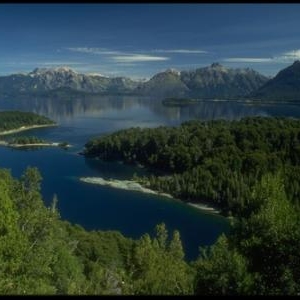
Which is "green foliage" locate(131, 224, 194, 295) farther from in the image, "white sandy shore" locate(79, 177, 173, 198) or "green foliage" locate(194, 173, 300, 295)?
"white sandy shore" locate(79, 177, 173, 198)

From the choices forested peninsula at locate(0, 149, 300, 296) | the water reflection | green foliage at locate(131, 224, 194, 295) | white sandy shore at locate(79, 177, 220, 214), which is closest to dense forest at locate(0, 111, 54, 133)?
the water reflection

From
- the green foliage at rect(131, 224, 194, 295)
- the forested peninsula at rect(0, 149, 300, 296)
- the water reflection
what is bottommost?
the water reflection

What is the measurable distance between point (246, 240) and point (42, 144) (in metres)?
40.6

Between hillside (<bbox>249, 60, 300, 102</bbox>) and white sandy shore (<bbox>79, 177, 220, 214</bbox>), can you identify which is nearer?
white sandy shore (<bbox>79, 177, 220, 214</bbox>)

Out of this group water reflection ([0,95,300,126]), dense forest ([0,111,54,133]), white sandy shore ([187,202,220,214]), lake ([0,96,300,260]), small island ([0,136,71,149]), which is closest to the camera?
lake ([0,96,300,260])

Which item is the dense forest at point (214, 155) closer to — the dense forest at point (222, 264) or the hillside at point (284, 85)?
the dense forest at point (222, 264)

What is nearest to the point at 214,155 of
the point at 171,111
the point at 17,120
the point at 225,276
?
the point at 225,276

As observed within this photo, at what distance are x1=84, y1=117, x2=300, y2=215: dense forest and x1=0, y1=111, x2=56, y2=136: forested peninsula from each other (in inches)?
715

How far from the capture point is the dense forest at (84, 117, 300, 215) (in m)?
26.2

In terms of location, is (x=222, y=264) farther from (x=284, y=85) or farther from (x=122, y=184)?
(x=284, y=85)

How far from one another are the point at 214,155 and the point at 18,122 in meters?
31.7

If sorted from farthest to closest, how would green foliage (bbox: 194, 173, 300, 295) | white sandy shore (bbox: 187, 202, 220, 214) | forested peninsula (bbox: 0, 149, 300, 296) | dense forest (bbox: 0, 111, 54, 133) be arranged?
dense forest (bbox: 0, 111, 54, 133) → white sandy shore (bbox: 187, 202, 220, 214) → forested peninsula (bbox: 0, 149, 300, 296) → green foliage (bbox: 194, 173, 300, 295)

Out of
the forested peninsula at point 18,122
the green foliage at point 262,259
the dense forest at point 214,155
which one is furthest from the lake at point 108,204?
the forested peninsula at point 18,122

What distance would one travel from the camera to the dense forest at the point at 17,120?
188ft
